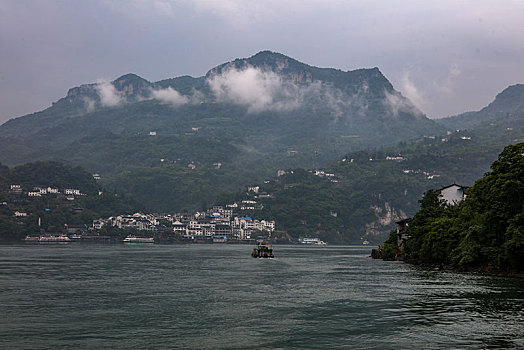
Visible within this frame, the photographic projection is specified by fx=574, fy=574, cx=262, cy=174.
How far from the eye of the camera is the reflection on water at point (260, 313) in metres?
30.0

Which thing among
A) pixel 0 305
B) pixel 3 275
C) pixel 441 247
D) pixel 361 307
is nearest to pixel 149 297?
pixel 0 305

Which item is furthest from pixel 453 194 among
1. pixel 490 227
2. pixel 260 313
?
pixel 260 313

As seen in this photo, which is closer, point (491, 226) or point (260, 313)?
point (260, 313)

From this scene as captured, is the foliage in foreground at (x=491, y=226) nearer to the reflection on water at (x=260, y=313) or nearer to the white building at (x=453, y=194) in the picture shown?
the reflection on water at (x=260, y=313)

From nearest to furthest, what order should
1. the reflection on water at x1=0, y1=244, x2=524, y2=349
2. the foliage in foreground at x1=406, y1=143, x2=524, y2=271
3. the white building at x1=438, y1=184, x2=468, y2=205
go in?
the reflection on water at x1=0, y1=244, x2=524, y2=349
the foliage in foreground at x1=406, y1=143, x2=524, y2=271
the white building at x1=438, y1=184, x2=468, y2=205

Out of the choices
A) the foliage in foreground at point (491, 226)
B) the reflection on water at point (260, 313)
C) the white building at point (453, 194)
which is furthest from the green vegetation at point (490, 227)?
the white building at point (453, 194)

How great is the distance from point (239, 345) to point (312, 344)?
12.3 ft

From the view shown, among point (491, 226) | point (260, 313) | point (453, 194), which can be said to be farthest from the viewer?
point (453, 194)

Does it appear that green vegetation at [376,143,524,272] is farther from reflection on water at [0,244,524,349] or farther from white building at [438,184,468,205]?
white building at [438,184,468,205]

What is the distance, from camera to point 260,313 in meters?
39.1

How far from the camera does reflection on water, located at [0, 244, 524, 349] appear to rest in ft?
98.5

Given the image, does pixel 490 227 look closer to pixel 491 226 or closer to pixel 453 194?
pixel 491 226

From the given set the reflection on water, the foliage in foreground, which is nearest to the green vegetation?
the foliage in foreground

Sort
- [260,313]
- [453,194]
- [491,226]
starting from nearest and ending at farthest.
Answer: [260,313], [491,226], [453,194]
